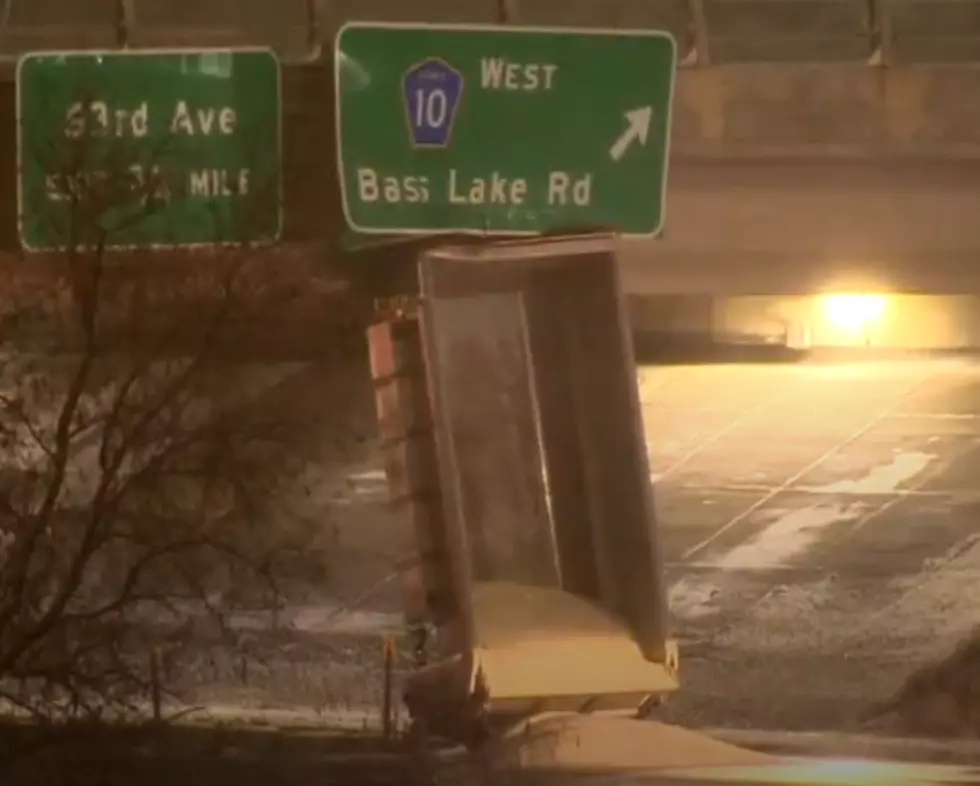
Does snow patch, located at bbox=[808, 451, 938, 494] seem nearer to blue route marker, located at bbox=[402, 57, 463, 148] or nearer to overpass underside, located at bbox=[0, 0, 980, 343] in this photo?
overpass underside, located at bbox=[0, 0, 980, 343]

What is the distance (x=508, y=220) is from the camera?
336 inches

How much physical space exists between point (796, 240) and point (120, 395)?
3407mm

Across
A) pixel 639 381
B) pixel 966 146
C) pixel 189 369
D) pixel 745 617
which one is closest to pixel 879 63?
pixel 966 146

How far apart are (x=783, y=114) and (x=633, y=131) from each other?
5.24 ft

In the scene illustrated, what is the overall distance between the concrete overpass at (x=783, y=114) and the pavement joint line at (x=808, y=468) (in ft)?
2.58

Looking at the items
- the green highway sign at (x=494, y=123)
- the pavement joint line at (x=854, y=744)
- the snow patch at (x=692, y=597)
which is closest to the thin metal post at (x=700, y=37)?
the green highway sign at (x=494, y=123)

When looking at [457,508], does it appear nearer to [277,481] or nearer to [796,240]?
[277,481]

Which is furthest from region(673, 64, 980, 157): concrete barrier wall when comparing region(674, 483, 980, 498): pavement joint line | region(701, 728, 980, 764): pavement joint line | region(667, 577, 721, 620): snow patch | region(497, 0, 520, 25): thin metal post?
region(701, 728, 980, 764): pavement joint line

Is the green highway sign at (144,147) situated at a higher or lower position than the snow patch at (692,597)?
higher

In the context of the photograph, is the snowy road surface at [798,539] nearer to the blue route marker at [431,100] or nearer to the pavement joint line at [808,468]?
the pavement joint line at [808,468]

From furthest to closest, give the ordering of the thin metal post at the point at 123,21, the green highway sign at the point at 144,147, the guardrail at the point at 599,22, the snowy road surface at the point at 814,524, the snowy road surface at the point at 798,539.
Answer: the snowy road surface at the point at 814,524 < the snowy road surface at the point at 798,539 < the guardrail at the point at 599,22 < the thin metal post at the point at 123,21 < the green highway sign at the point at 144,147

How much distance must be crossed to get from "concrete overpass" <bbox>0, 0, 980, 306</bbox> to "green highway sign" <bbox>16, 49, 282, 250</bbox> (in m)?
1.08

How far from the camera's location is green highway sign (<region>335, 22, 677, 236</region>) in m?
8.35

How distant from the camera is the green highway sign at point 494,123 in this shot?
329 inches
